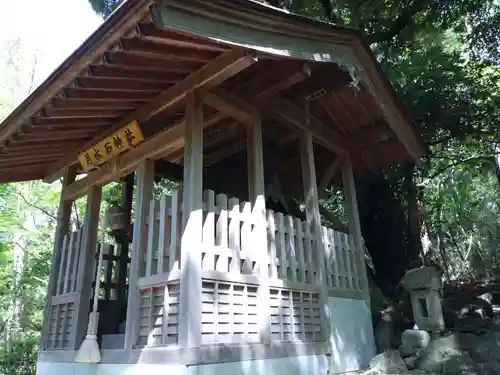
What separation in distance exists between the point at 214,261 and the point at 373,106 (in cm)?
337

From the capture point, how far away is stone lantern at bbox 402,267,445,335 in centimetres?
533

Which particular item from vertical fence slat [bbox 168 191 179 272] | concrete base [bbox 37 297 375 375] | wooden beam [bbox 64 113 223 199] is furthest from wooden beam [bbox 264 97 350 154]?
concrete base [bbox 37 297 375 375]

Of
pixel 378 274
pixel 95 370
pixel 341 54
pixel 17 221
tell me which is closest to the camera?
pixel 95 370

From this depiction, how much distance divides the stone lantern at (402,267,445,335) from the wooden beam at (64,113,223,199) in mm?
3465

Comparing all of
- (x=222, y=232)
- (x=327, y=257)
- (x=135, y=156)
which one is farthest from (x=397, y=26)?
(x=222, y=232)

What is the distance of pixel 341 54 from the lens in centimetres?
460

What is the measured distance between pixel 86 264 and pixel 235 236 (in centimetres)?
232

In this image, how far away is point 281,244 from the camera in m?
4.84

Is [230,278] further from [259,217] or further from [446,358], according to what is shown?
[446,358]

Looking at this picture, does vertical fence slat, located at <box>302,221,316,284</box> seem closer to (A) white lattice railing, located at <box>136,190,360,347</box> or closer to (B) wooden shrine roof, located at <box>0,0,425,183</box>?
(A) white lattice railing, located at <box>136,190,360,347</box>

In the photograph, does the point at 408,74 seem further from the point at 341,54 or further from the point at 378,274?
the point at 341,54

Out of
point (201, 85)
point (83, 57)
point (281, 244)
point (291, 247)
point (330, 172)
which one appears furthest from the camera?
point (330, 172)

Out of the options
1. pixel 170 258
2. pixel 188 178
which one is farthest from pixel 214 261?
pixel 188 178

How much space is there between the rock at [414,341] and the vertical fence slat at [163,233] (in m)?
3.28
